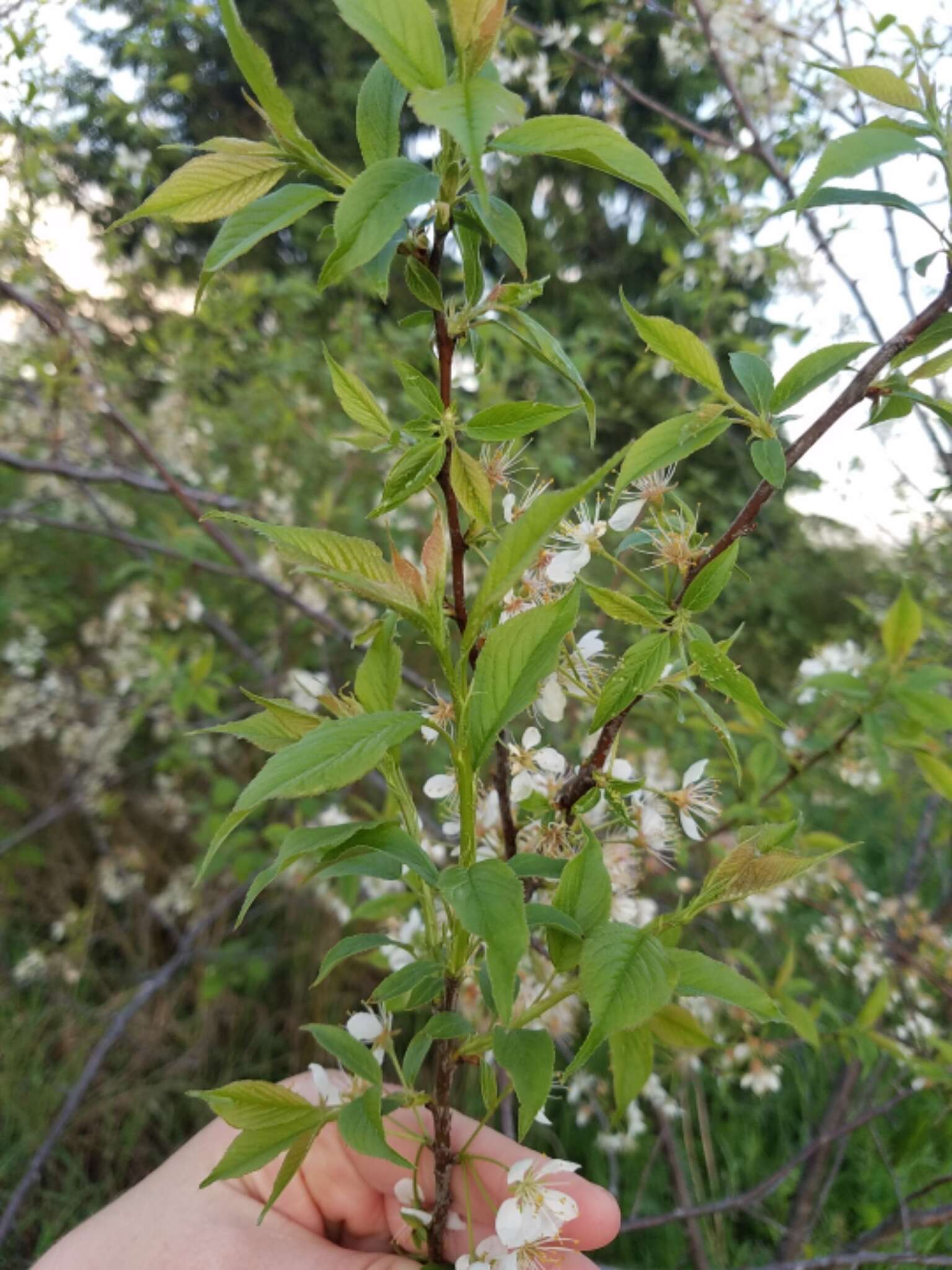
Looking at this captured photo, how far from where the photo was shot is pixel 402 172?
0.43m

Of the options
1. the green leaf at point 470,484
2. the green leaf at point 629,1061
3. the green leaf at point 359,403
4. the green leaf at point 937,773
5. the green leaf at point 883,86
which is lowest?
the green leaf at point 629,1061

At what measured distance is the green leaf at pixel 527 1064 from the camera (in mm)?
486

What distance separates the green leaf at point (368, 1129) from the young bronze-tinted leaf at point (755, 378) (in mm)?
508

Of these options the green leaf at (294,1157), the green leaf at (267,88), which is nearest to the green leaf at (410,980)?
the green leaf at (294,1157)

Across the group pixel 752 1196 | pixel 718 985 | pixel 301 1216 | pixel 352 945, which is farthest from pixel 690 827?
pixel 752 1196

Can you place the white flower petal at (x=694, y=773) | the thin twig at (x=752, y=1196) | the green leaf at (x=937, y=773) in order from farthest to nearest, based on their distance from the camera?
1. the thin twig at (x=752, y=1196)
2. the green leaf at (x=937, y=773)
3. the white flower petal at (x=694, y=773)

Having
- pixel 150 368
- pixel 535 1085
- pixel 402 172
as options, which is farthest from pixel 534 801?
pixel 150 368

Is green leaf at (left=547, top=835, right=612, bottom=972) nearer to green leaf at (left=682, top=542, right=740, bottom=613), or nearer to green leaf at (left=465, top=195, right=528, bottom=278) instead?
green leaf at (left=682, top=542, right=740, bottom=613)

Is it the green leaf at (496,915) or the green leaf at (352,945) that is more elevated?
the green leaf at (496,915)

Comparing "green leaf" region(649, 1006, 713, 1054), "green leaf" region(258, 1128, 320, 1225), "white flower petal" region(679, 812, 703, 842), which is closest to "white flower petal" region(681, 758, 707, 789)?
"white flower petal" region(679, 812, 703, 842)

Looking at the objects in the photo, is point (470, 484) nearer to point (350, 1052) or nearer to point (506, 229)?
point (506, 229)

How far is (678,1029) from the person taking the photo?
61cm

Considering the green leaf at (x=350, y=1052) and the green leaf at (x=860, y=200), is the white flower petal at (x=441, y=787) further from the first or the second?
the green leaf at (x=860, y=200)

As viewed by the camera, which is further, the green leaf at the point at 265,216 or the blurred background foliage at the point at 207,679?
the blurred background foliage at the point at 207,679
